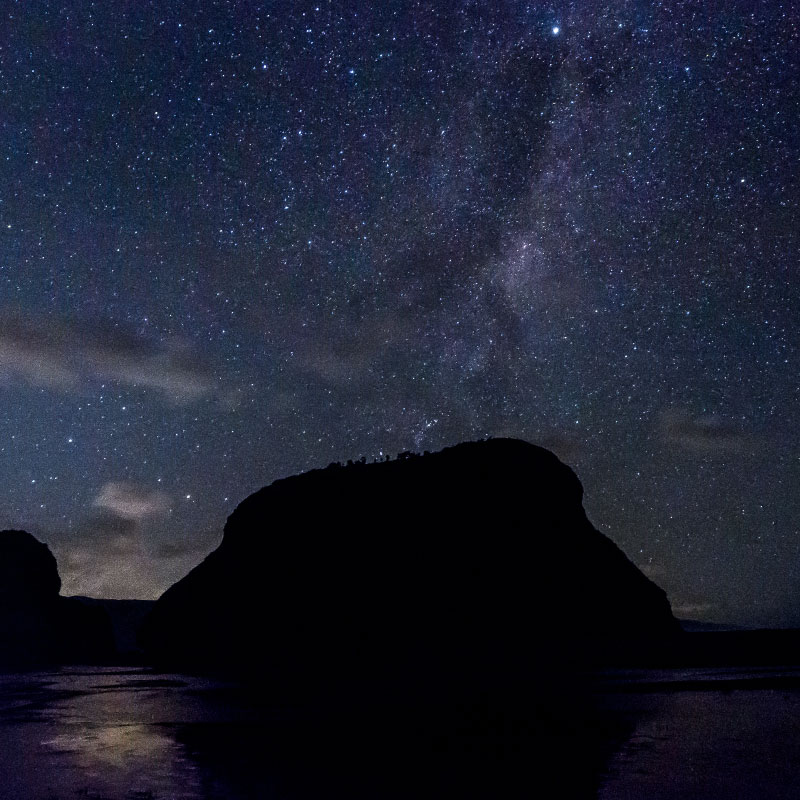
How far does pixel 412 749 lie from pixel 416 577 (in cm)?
6667

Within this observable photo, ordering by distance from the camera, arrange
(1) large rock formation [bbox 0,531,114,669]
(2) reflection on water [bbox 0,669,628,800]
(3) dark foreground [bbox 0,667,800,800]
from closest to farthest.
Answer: (3) dark foreground [bbox 0,667,800,800]
(2) reflection on water [bbox 0,669,628,800]
(1) large rock formation [bbox 0,531,114,669]

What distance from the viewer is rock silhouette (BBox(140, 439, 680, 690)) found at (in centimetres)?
7631

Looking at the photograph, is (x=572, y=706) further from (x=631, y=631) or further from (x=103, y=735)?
(x=631, y=631)

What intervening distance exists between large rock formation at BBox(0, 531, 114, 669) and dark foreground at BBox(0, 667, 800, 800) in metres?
80.6

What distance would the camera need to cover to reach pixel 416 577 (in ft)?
270

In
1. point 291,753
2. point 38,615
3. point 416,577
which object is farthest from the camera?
point 38,615

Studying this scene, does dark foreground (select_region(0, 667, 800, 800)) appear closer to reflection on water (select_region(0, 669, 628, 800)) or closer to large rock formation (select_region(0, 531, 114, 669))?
reflection on water (select_region(0, 669, 628, 800))

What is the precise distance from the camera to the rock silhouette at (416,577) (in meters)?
76.3

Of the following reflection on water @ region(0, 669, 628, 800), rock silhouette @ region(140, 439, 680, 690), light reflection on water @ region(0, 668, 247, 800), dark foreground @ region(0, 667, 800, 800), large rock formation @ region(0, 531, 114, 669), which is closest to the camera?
dark foreground @ region(0, 667, 800, 800)

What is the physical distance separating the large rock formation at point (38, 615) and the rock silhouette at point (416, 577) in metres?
14.5

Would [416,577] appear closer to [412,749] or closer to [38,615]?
[38,615]

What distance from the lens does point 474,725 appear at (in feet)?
68.6

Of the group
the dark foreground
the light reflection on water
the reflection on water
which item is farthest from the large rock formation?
the reflection on water

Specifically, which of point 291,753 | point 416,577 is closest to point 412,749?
point 291,753
